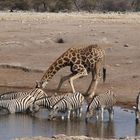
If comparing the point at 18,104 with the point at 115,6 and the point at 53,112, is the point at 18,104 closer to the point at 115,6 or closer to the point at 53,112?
the point at 53,112

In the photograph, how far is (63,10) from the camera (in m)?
75.4

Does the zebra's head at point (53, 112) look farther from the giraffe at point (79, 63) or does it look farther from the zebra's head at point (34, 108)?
the giraffe at point (79, 63)

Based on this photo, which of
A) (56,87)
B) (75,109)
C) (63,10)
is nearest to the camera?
(75,109)

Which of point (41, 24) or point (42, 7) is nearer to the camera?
point (41, 24)

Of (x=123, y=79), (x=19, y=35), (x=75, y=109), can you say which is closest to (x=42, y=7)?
(x=19, y=35)

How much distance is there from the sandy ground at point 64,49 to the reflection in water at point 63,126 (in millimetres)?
3021

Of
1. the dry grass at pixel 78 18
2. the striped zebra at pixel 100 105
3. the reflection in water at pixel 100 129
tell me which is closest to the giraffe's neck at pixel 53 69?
the striped zebra at pixel 100 105

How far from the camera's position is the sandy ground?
2286 centimetres

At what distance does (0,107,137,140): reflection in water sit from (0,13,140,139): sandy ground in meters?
3.02

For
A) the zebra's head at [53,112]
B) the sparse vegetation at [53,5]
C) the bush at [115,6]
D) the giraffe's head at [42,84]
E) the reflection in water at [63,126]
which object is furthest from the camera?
the bush at [115,6]

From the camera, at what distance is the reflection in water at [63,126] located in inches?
587

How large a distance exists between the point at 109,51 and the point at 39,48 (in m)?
3.50

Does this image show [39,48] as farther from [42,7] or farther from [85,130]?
[42,7]

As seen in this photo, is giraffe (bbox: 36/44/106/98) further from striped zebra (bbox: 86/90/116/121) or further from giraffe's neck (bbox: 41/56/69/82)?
striped zebra (bbox: 86/90/116/121)
